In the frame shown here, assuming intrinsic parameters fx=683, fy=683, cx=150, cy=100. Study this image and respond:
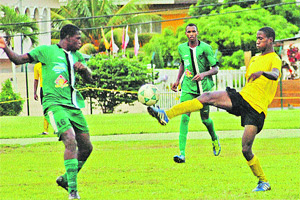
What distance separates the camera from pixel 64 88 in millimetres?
8609

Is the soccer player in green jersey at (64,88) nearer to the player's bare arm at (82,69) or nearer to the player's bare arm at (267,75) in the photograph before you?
the player's bare arm at (82,69)

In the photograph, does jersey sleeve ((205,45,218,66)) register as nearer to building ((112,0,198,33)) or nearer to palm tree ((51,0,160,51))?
palm tree ((51,0,160,51))

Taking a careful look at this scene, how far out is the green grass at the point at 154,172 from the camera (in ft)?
28.0

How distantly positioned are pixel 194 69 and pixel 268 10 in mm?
44997

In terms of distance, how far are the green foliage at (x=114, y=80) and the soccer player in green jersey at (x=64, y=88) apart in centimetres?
2050

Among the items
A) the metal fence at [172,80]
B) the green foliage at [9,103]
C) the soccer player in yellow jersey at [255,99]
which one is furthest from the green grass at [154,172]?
the metal fence at [172,80]

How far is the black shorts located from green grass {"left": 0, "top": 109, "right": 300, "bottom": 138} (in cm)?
986

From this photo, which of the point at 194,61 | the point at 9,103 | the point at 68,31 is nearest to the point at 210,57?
the point at 194,61

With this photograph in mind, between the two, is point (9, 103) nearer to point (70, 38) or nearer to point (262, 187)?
point (70, 38)

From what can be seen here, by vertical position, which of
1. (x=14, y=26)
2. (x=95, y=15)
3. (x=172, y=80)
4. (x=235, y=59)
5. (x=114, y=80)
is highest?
(x=95, y=15)

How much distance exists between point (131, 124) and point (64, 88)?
41.6ft

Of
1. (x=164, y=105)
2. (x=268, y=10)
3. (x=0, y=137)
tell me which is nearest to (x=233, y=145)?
(x=0, y=137)

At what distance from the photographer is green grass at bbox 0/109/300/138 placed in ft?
62.0

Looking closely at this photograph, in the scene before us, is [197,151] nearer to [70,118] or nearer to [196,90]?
[196,90]
